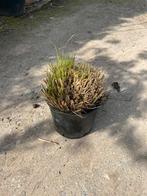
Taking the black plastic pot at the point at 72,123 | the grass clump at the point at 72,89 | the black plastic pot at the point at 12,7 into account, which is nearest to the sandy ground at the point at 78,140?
the black plastic pot at the point at 72,123

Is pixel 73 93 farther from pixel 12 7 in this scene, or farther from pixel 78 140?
pixel 12 7

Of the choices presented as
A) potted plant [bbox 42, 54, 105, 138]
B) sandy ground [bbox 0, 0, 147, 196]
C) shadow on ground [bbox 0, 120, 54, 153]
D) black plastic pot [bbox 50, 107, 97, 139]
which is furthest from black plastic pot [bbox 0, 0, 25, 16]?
Answer: black plastic pot [bbox 50, 107, 97, 139]

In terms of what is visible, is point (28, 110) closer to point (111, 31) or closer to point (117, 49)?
point (117, 49)

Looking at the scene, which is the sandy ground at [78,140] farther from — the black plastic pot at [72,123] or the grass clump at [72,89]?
the grass clump at [72,89]

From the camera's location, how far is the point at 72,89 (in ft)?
12.5

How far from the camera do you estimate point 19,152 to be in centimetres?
404

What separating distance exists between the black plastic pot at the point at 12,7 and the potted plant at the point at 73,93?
351 cm

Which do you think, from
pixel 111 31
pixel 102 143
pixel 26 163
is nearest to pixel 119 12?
pixel 111 31

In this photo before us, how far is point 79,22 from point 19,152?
3784 mm

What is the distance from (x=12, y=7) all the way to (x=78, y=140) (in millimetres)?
3904

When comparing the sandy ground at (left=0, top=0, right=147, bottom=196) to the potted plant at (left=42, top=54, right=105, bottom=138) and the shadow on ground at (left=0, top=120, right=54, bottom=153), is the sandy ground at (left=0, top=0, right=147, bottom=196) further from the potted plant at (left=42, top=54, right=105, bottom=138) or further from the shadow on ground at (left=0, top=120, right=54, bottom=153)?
the potted plant at (left=42, top=54, right=105, bottom=138)

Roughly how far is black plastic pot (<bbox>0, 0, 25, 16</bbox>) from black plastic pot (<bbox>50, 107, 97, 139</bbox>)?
3.68 metres

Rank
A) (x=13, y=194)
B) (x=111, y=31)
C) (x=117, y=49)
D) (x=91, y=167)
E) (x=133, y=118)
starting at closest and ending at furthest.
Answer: (x=13, y=194), (x=91, y=167), (x=133, y=118), (x=117, y=49), (x=111, y=31)

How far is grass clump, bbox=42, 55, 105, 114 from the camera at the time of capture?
3.78 m
